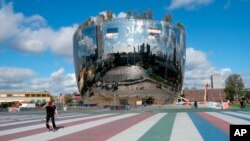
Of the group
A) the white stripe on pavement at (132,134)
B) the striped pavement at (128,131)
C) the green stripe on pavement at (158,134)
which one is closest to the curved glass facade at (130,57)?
the striped pavement at (128,131)

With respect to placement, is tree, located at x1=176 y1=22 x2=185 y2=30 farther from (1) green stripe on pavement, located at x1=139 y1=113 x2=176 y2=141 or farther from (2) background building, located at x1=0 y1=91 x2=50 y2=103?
(2) background building, located at x1=0 y1=91 x2=50 y2=103

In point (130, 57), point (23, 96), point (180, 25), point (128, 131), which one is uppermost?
point (180, 25)

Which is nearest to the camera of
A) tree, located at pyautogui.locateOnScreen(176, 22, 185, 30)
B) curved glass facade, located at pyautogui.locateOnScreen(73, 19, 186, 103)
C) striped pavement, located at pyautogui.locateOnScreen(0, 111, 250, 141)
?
striped pavement, located at pyautogui.locateOnScreen(0, 111, 250, 141)

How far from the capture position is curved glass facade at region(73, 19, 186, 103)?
81.9m

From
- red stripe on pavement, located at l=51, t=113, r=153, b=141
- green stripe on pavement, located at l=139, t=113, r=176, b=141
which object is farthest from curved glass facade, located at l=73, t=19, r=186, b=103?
green stripe on pavement, located at l=139, t=113, r=176, b=141

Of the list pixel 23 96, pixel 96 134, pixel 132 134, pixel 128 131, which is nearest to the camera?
pixel 132 134

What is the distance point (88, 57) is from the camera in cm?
8469

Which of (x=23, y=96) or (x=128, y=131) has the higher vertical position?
(x=23, y=96)

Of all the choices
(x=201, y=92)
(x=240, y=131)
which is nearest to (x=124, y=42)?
(x=240, y=131)

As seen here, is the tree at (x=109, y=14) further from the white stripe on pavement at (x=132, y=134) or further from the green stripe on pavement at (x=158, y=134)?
the green stripe on pavement at (x=158, y=134)

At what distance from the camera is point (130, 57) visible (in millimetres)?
81750

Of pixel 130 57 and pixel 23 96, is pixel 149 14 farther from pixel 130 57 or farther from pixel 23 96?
pixel 23 96

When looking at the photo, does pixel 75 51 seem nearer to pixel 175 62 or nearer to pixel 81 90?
pixel 81 90

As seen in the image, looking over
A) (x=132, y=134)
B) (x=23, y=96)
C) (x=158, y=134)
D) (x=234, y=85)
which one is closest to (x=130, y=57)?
(x=234, y=85)
